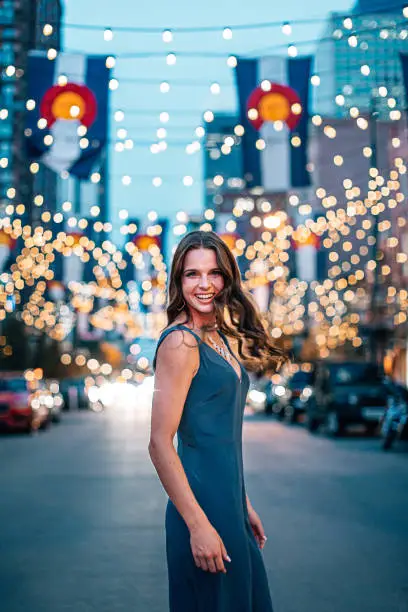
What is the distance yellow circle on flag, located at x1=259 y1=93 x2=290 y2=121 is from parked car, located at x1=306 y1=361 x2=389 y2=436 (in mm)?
10602

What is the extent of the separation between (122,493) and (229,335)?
32.7 feet

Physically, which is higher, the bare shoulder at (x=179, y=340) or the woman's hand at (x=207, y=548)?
the bare shoulder at (x=179, y=340)

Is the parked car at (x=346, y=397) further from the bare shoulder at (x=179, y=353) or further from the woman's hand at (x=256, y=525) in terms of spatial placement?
the bare shoulder at (x=179, y=353)

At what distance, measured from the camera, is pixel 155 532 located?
9984mm

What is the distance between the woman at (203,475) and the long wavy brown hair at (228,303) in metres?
0.16

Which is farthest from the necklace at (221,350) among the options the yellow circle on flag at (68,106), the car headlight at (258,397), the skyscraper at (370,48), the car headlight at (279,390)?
the car headlight at (258,397)

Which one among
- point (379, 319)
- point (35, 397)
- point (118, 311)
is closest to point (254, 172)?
point (35, 397)

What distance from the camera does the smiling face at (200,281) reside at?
377cm

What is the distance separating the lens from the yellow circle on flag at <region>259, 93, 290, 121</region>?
17.2m

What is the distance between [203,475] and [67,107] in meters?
14.4

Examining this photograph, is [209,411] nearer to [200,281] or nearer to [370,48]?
[200,281]

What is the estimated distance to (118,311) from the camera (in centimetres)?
7281

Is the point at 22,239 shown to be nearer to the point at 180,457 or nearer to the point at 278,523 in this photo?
the point at 278,523

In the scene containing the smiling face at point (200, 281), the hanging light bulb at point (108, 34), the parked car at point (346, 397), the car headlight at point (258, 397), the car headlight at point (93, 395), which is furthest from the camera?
the car headlight at point (93, 395)
